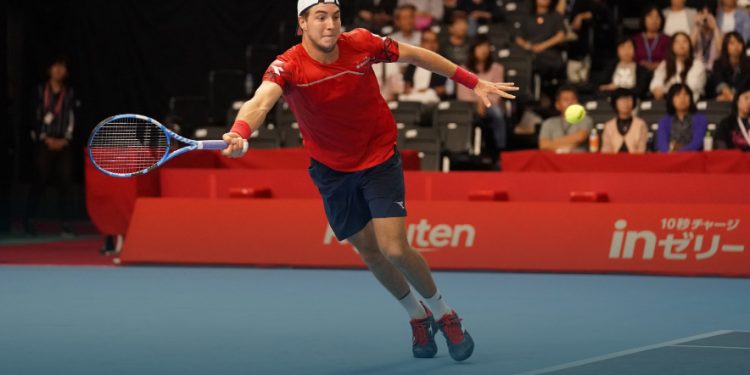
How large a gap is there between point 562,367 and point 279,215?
6.81 m

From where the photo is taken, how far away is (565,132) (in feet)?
52.9

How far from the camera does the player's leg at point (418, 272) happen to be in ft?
25.2

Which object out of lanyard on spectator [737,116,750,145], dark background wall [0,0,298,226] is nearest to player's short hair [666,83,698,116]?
lanyard on spectator [737,116,750,145]

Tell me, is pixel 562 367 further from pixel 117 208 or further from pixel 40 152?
pixel 40 152

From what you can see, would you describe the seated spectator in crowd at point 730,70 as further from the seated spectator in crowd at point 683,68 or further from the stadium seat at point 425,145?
the stadium seat at point 425,145

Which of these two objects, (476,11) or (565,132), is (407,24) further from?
(565,132)

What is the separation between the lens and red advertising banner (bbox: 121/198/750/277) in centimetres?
1301

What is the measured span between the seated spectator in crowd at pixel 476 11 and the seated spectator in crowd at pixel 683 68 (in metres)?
3.69

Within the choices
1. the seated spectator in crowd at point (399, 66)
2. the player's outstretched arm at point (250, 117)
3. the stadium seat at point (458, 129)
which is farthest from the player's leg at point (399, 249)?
the seated spectator in crowd at point (399, 66)

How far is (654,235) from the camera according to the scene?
514 inches

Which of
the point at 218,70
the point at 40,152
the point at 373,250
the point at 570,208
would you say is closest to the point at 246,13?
the point at 218,70

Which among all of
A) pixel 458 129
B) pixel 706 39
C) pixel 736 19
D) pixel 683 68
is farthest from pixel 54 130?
pixel 736 19

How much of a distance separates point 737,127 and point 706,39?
8.36 ft

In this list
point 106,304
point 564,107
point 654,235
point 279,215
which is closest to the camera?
point 106,304
